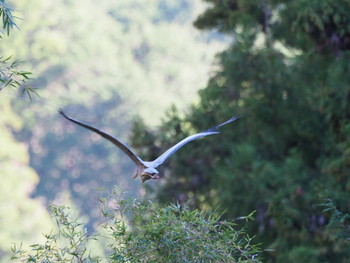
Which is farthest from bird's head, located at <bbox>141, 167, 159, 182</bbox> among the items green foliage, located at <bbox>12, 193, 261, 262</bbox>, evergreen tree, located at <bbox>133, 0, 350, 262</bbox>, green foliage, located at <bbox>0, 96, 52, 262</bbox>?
green foliage, located at <bbox>0, 96, 52, 262</bbox>

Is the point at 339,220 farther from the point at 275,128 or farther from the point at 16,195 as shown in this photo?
the point at 16,195

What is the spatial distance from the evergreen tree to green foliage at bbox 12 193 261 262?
13.5ft

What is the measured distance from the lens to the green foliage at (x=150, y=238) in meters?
3.72

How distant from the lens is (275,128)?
10.6m

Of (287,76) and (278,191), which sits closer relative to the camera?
(278,191)

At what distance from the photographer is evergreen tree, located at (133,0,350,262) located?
8.50 metres

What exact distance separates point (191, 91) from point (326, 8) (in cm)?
1598

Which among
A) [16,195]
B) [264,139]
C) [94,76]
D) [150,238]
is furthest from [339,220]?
[94,76]

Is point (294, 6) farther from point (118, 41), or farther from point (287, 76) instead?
point (118, 41)

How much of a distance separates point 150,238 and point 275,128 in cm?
699

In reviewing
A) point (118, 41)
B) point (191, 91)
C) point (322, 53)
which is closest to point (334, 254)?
point (322, 53)

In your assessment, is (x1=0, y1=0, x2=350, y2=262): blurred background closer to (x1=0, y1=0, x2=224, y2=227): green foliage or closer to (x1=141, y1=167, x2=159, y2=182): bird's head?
(x1=141, y1=167, x2=159, y2=182): bird's head

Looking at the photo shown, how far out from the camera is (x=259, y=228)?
10000 mm

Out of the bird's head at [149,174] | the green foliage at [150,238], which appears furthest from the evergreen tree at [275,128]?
the bird's head at [149,174]
